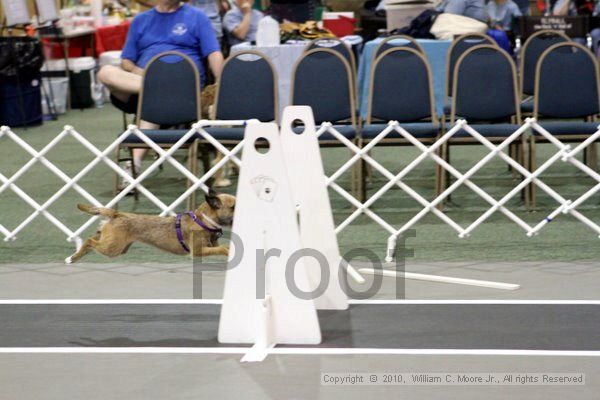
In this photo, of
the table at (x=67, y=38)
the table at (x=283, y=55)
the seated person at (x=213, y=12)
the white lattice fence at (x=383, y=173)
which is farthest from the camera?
the table at (x=67, y=38)

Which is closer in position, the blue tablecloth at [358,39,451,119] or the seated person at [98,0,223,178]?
the seated person at [98,0,223,178]

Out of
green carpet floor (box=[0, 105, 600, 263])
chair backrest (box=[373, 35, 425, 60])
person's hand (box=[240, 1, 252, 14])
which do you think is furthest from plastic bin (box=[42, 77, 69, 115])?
chair backrest (box=[373, 35, 425, 60])

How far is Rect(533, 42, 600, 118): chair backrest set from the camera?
634 centimetres

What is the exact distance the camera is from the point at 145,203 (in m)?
6.64

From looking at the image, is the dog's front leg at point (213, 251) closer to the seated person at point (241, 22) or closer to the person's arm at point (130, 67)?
the person's arm at point (130, 67)

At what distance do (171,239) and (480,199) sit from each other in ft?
8.88

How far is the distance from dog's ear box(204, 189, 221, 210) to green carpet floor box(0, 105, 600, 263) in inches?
42.7

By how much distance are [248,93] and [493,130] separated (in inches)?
60.9

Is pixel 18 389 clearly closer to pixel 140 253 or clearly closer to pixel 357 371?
pixel 357 371

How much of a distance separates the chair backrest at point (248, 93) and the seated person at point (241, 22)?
11.1ft

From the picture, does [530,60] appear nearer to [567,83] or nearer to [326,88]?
[567,83]

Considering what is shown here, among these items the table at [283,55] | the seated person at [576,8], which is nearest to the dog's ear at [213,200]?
the table at [283,55]

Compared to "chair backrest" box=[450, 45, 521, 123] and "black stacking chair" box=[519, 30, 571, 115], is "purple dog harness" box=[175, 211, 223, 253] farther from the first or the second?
"black stacking chair" box=[519, 30, 571, 115]

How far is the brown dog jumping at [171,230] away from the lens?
4.36 metres
